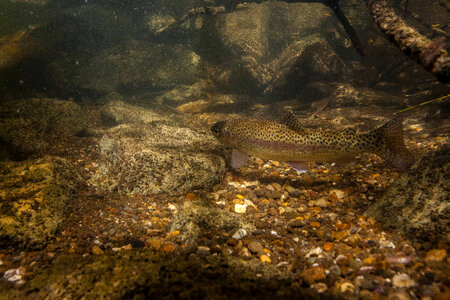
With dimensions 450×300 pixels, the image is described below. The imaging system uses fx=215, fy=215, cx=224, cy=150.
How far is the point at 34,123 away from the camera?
5738 mm

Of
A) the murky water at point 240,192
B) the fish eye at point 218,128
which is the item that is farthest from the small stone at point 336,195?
the fish eye at point 218,128

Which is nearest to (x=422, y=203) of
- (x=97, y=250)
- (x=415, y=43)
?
(x=415, y=43)

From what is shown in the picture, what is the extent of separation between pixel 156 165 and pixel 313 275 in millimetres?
3401

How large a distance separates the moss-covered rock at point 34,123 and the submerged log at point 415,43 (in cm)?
786

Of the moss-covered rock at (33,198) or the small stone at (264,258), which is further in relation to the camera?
the moss-covered rock at (33,198)

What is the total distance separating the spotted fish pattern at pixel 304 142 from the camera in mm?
3518

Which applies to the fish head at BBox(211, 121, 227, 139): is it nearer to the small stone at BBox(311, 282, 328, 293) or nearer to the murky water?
the murky water

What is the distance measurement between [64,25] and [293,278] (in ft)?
58.6

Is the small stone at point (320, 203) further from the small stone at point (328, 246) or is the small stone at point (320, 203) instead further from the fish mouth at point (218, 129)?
the fish mouth at point (218, 129)

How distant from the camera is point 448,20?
1158cm

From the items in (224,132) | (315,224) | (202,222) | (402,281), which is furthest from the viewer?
(224,132)

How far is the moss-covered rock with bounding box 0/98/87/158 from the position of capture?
204 inches

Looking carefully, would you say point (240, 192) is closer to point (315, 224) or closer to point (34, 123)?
point (315, 224)

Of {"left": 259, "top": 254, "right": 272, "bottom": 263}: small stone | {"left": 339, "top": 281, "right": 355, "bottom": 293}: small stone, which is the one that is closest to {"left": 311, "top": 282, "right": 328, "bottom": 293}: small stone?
{"left": 339, "top": 281, "right": 355, "bottom": 293}: small stone
